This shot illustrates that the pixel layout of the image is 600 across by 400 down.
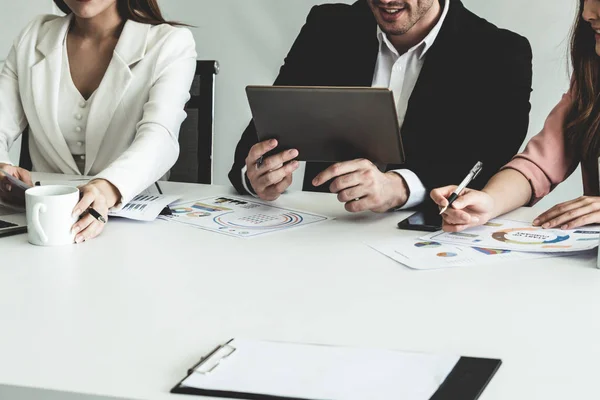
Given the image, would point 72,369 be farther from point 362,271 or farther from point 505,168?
point 505,168

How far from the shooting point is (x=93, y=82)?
6.04 ft

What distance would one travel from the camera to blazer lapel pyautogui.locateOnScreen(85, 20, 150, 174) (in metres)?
1.77

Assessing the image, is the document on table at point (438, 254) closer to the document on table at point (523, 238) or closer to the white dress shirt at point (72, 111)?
the document on table at point (523, 238)

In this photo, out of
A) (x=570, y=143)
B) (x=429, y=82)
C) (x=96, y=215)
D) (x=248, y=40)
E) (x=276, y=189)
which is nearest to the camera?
(x=96, y=215)

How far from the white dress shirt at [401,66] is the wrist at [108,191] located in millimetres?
741

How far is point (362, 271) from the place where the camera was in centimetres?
107

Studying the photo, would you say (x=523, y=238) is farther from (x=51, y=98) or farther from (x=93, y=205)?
(x=51, y=98)

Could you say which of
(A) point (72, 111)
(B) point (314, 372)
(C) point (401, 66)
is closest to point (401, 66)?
(C) point (401, 66)

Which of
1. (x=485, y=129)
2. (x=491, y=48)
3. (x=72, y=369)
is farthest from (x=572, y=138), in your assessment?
(x=72, y=369)

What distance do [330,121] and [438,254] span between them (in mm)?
316

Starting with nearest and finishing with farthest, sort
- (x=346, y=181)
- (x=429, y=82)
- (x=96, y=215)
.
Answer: (x=96, y=215) < (x=346, y=181) < (x=429, y=82)

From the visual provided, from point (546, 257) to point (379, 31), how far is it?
0.93m

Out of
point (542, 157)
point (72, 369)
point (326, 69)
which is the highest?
point (326, 69)

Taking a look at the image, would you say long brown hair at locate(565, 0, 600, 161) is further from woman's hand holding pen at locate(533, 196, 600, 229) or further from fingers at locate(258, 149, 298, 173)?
fingers at locate(258, 149, 298, 173)
